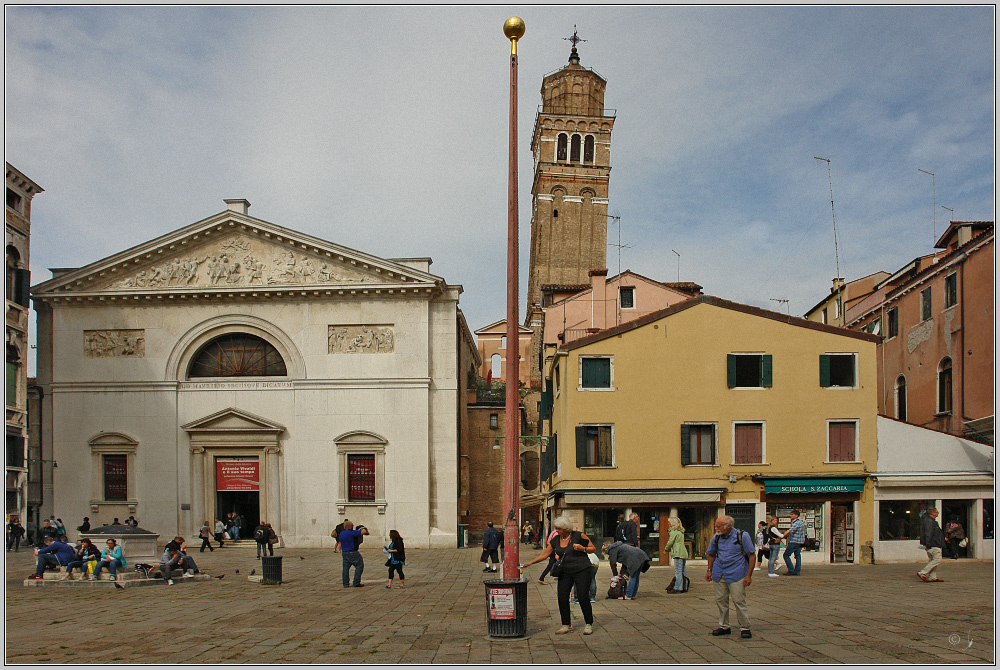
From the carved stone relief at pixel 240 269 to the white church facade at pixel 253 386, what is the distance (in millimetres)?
59

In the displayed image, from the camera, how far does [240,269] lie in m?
39.0

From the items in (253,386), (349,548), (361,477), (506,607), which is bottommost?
(361,477)

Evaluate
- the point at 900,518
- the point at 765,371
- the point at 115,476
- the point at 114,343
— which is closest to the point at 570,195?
the point at 114,343

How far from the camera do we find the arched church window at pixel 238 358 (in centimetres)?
3894

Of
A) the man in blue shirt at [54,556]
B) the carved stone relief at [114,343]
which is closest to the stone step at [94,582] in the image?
the man in blue shirt at [54,556]

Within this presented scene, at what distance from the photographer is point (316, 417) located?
3794cm

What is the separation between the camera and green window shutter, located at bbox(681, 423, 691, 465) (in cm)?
2711

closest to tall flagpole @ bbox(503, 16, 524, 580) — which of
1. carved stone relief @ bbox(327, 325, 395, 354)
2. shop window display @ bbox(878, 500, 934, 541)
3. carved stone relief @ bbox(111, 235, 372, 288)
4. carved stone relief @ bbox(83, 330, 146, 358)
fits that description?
shop window display @ bbox(878, 500, 934, 541)

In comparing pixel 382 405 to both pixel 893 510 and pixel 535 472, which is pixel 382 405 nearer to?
pixel 535 472

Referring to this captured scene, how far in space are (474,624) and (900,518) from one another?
58.2 ft

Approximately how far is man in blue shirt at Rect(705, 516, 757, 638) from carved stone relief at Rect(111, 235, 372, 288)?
29.1 metres

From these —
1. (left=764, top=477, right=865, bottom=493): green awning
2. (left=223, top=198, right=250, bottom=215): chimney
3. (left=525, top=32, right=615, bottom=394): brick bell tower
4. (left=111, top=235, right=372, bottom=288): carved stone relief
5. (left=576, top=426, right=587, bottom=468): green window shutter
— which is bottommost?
(left=764, top=477, right=865, bottom=493): green awning

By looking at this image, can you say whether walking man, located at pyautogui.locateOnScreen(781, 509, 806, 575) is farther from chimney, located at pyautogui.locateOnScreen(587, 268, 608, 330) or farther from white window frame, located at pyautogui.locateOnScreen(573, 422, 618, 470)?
chimney, located at pyautogui.locateOnScreen(587, 268, 608, 330)

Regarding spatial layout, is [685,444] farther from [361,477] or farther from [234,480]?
[234,480]
